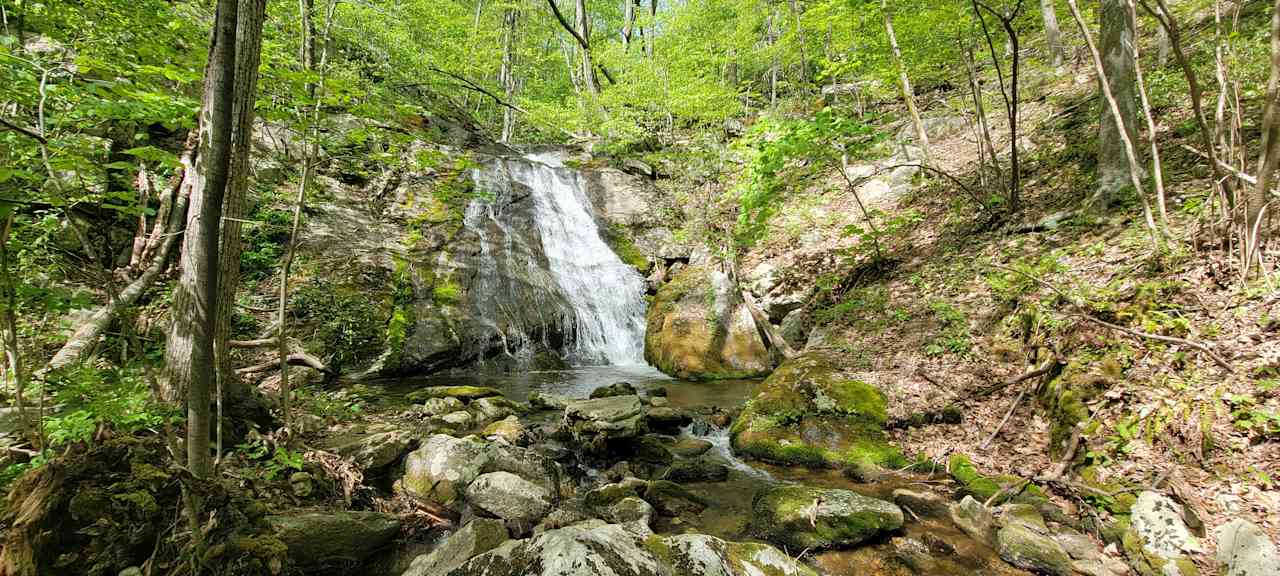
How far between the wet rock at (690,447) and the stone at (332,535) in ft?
10.5

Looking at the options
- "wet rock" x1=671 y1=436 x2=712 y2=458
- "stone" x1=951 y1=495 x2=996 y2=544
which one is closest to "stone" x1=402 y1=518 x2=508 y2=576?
"wet rock" x1=671 y1=436 x2=712 y2=458

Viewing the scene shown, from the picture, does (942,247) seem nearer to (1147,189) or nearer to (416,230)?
(1147,189)

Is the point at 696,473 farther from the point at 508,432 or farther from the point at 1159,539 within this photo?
the point at 1159,539

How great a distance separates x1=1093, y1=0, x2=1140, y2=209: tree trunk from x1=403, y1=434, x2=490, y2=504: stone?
316 inches

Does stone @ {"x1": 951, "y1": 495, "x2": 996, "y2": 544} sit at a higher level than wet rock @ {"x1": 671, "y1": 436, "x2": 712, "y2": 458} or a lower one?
higher

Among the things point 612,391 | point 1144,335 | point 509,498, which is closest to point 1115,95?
point 1144,335

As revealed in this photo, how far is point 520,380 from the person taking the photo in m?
9.66

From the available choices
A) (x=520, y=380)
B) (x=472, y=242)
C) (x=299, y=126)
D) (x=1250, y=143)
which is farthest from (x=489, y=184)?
(x=1250, y=143)

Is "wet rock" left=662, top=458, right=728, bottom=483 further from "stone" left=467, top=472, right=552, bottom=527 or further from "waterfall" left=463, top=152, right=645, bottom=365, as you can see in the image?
"waterfall" left=463, top=152, right=645, bottom=365

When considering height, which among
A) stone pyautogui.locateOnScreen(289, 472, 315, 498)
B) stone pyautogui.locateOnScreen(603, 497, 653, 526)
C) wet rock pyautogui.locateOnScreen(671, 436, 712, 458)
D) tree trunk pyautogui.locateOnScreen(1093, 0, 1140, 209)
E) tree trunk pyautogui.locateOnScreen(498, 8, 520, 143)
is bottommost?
wet rock pyautogui.locateOnScreen(671, 436, 712, 458)

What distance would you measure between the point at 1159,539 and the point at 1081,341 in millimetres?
1886

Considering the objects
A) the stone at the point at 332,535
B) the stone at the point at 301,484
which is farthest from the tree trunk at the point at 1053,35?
the stone at the point at 301,484

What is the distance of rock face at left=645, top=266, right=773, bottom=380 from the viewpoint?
979cm

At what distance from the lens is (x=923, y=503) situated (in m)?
4.11
